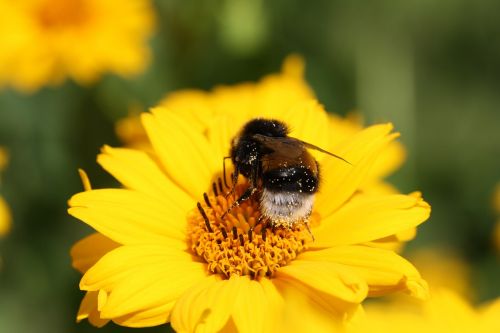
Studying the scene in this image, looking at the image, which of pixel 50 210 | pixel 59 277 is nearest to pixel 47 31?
pixel 50 210

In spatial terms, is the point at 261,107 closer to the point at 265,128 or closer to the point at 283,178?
the point at 265,128

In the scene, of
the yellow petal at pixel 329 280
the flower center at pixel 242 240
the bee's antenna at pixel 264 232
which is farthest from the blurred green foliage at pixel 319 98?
the yellow petal at pixel 329 280

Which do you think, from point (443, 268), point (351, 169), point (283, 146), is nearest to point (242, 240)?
point (283, 146)

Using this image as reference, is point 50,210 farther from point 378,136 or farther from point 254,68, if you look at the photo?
point 378,136

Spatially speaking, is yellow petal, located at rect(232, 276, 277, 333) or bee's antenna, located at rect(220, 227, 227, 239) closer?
yellow petal, located at rect(232, 276, 277, 333)

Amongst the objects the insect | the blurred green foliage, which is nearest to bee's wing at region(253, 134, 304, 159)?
the insect

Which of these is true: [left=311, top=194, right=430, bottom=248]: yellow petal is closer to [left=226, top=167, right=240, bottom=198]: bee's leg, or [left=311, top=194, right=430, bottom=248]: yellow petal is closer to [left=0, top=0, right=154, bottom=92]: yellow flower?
[left=226, top=167, right=240, bottom=198]: bee's leg

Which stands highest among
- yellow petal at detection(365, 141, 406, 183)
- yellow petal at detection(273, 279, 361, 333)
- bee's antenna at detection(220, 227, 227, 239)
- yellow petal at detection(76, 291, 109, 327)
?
bee's antenna at detection(220, 227, 227, 239)

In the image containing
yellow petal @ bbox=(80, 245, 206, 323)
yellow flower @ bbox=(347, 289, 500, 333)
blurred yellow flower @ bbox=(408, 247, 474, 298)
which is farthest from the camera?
blurred yellow flower @ bbox=(408, 247, 474, 298)

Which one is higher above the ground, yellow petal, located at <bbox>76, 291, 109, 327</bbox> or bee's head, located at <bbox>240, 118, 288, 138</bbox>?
bee's head, located at <bbox>240, 118, 288, 138</bbox>

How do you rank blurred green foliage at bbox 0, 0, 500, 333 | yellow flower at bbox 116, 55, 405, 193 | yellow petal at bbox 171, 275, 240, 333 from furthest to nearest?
blurred green foliage at bbox 0, 0, 500, 333
yellow flower at bbox 116, 55, 405, 193
yellow petal at bbox 171, 275, 240, 333
